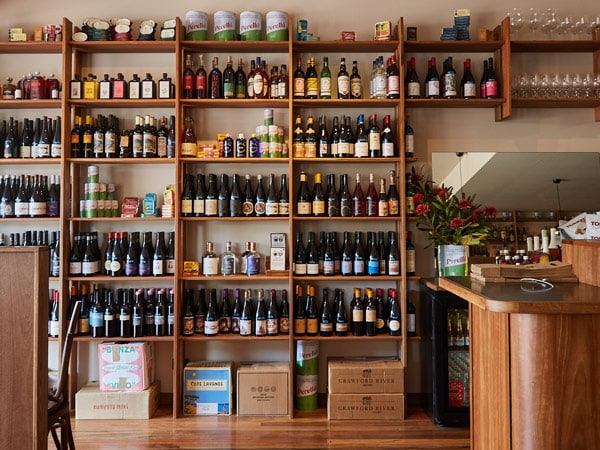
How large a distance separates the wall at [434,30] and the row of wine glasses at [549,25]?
0.12 meters

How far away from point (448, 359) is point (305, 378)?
0.98m

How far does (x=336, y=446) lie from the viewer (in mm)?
3004

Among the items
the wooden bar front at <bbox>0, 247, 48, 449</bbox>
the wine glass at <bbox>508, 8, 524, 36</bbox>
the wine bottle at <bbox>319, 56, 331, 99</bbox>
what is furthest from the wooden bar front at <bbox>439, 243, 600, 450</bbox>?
the wine glass at <bbox>508, 8, 524, 36</bbox>

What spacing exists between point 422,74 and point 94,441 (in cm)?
330

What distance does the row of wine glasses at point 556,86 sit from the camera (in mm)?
3613

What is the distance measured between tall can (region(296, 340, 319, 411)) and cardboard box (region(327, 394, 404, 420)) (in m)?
0.18

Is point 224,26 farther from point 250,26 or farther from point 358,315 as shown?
point 358,315

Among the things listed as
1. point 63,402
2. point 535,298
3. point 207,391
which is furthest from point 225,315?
point 535,298

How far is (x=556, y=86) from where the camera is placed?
3.61 m

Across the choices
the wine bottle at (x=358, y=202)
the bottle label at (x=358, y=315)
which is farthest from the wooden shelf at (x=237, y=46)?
the bottle label at (x=358, y=315)

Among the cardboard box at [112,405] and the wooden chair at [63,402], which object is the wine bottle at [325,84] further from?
the cardboard box at [112,405]

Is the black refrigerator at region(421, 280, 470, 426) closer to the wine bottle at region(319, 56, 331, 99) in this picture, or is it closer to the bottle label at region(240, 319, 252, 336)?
the bottle label at region(240, 319, 252, 336)

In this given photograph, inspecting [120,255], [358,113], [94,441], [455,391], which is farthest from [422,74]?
[94,441]

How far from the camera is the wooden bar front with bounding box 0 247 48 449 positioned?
1725 millimetres
